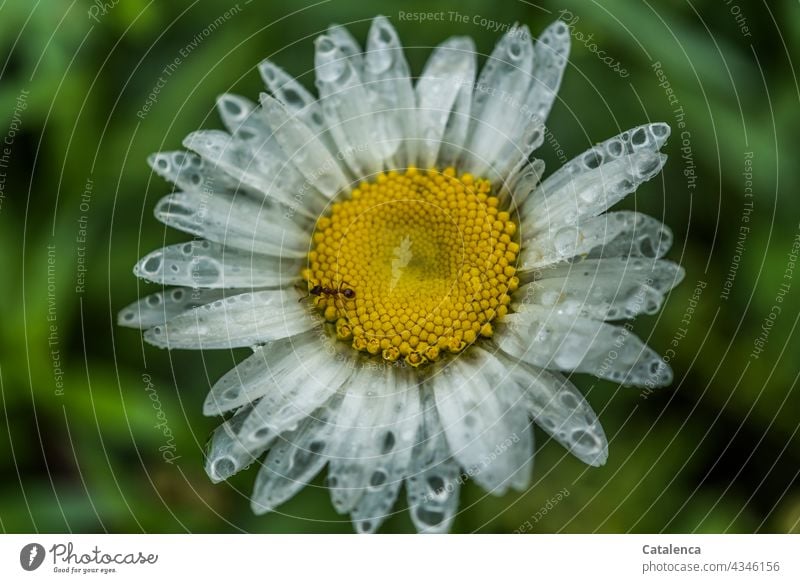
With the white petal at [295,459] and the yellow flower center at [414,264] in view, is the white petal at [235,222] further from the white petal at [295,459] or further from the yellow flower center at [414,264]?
the white petal at [295,459]

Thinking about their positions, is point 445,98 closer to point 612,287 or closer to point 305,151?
point 305,151

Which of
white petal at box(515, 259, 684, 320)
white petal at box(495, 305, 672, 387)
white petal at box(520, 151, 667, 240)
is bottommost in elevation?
white petal at box(495, 305, 672, 387)

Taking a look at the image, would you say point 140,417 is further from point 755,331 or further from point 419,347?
point 755,331

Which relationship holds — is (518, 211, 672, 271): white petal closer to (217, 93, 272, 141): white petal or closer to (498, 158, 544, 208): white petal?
(498, 158, 544, 208): white petal

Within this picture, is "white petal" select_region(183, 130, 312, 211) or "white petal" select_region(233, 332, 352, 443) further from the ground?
"white petal" select_region(183, 130, 312, 211)
